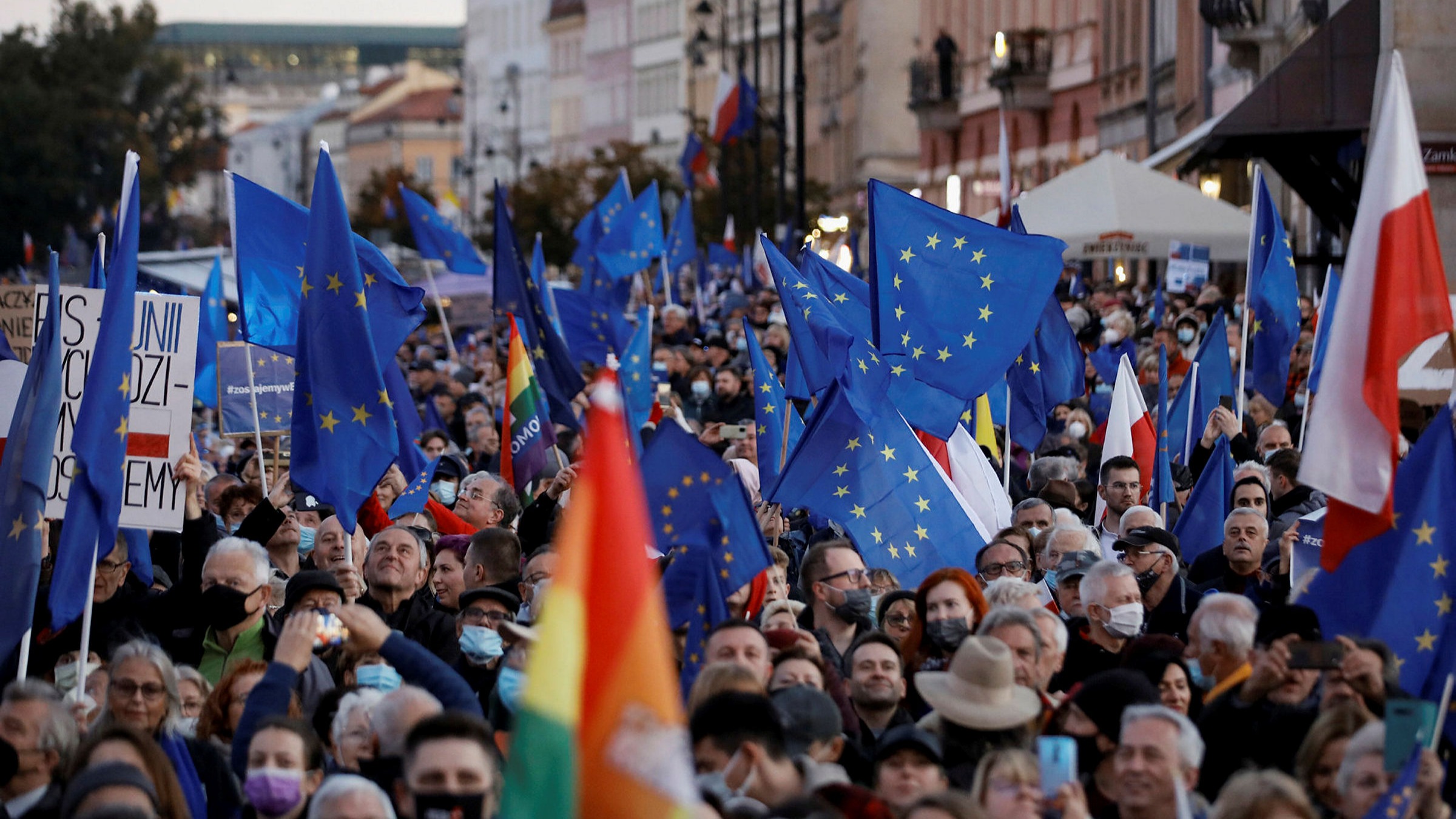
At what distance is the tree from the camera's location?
75.1 m

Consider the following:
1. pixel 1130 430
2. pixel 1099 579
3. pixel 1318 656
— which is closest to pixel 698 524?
pixel 1099 579

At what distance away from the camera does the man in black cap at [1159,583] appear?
9.46m

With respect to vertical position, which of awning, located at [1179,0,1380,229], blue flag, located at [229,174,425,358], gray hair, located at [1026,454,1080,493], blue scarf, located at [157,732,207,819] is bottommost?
gray hair, located at [1026,454,1080,493]

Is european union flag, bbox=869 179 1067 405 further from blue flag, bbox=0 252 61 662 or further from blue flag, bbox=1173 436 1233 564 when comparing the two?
blue flag, bbox=0 252 61 662

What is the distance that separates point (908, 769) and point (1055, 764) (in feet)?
1.50

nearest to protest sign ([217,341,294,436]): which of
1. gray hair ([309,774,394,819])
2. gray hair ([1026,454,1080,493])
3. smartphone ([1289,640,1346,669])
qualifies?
gray hair ([1026,454,1080,493])

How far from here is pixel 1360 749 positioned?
6297 millimetres

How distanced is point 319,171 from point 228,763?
14.4ft

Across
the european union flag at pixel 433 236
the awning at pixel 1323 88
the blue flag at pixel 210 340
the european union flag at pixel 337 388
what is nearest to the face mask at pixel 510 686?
the european union flag at pixel 337 388

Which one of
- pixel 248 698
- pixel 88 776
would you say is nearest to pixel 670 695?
pixel 88 776

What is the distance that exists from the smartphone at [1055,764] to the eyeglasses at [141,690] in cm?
282

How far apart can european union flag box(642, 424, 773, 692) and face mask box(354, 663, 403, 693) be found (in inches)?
43.5

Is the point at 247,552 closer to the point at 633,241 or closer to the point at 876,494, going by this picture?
the point at 876,494

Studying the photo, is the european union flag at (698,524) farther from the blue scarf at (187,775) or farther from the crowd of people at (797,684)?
the blue scarf at (187,775)
